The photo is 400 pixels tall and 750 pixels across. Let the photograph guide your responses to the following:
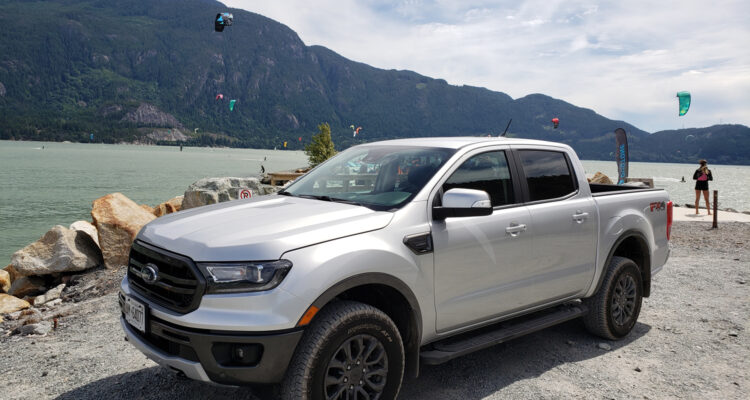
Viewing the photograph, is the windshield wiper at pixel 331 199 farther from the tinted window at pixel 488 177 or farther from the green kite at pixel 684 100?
the green kite at pixel 684 100

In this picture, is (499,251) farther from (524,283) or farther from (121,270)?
(121,270)

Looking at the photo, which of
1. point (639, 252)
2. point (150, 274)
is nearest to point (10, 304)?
point (150, 274)

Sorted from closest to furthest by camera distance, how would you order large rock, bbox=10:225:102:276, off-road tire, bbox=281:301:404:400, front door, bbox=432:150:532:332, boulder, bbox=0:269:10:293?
1. off-road tire, bbox=281:301:404:400
2. front door, bbox=432:150:532:332
3. large rock, bbox=10:225:102:276
4. boulder, bbox=0:269:10:293

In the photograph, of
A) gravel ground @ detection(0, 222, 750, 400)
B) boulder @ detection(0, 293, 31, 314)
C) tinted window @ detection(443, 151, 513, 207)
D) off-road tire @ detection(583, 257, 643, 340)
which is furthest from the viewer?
boulder @ detection(0, 293, 31, 314)

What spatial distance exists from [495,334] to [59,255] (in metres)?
7.38

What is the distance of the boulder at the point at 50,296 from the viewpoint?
7.37 metres

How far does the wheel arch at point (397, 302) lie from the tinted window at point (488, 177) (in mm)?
828

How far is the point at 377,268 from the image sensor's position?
281 cm

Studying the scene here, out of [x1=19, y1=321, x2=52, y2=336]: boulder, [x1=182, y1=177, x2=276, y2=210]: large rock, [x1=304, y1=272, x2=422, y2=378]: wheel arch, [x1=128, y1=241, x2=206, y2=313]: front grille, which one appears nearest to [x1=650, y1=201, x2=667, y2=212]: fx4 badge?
[x1=304, y1=272, x2=422, y2=378]: wheel arch

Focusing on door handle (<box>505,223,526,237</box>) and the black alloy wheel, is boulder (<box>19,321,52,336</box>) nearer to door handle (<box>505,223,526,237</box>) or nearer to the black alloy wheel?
the black alloy wheel

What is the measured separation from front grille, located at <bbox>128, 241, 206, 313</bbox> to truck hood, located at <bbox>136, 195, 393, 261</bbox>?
6cm

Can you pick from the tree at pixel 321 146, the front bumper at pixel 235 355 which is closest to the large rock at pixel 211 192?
the front bumper at pixel 235 355

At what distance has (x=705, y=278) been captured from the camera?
7.50 metres

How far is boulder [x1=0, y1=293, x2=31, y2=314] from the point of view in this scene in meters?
6.94
